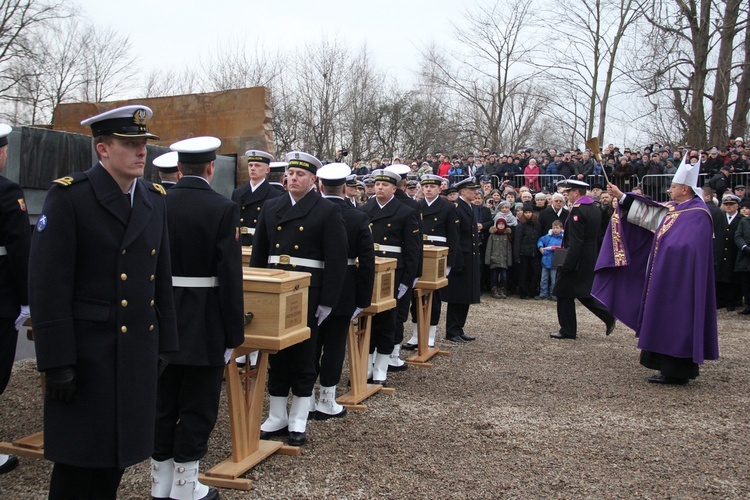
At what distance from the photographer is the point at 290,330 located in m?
4.67

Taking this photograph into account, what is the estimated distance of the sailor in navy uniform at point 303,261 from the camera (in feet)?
17.3

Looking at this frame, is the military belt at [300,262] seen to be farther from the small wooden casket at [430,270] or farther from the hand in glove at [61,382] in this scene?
the small wooden casket at [430,270]

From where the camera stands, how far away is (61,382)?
9.27 feet

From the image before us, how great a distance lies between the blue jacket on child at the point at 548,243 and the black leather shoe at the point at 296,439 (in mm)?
10261

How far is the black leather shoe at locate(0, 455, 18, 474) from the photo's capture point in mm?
4777

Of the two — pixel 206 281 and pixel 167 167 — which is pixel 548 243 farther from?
pixel 206 281

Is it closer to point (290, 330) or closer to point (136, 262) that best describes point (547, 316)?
point (290, 330)

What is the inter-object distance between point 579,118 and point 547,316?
21711mm

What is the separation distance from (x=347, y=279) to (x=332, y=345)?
551 mm

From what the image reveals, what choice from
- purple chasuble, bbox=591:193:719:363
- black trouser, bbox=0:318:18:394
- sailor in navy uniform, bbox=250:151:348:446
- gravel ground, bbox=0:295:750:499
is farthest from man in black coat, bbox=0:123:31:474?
purple chasuble, bbox=591:193:719:363

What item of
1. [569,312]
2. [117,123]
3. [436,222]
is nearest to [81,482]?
[117,123]

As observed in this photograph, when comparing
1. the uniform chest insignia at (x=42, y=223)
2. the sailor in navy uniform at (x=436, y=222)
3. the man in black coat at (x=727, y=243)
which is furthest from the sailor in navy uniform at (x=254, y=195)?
the man in black coat at (x=727, y=243)

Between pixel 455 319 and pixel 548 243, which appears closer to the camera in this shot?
pixel 455 319

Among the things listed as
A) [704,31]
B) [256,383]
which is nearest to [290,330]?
[256,383]
